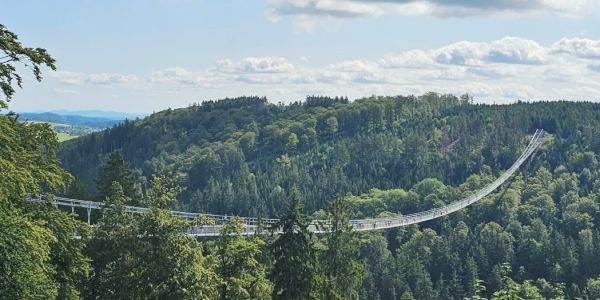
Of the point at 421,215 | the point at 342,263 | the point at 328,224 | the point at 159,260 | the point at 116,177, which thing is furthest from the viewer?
the point at 421,215

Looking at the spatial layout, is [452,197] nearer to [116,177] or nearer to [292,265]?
[116,177]

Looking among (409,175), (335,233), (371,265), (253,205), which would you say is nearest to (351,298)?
(335,233)

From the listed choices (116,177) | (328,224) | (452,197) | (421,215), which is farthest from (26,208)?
(452,197)

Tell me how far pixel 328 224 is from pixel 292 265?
13.9 meters

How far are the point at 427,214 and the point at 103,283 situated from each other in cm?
10826

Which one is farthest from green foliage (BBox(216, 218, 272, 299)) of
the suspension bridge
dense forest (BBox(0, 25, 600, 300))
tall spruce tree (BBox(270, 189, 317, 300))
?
the suspension bridge

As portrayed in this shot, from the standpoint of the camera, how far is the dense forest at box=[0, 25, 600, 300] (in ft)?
56.3

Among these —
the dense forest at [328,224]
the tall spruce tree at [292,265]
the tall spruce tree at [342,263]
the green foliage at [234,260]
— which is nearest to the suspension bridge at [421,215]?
the dense forest at [328,224]

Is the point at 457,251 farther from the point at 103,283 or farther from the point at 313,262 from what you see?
the point at 103,283

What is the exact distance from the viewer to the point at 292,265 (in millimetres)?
32656

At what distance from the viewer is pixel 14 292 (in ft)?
49.6

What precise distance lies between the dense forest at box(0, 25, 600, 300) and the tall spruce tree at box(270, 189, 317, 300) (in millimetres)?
63

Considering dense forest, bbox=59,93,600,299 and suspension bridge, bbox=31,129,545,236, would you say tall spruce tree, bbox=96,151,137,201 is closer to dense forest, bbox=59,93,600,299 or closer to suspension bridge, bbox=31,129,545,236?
dense forest, bbox=59,93,600,299

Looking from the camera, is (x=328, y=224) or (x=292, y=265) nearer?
(x=292, y=265)
